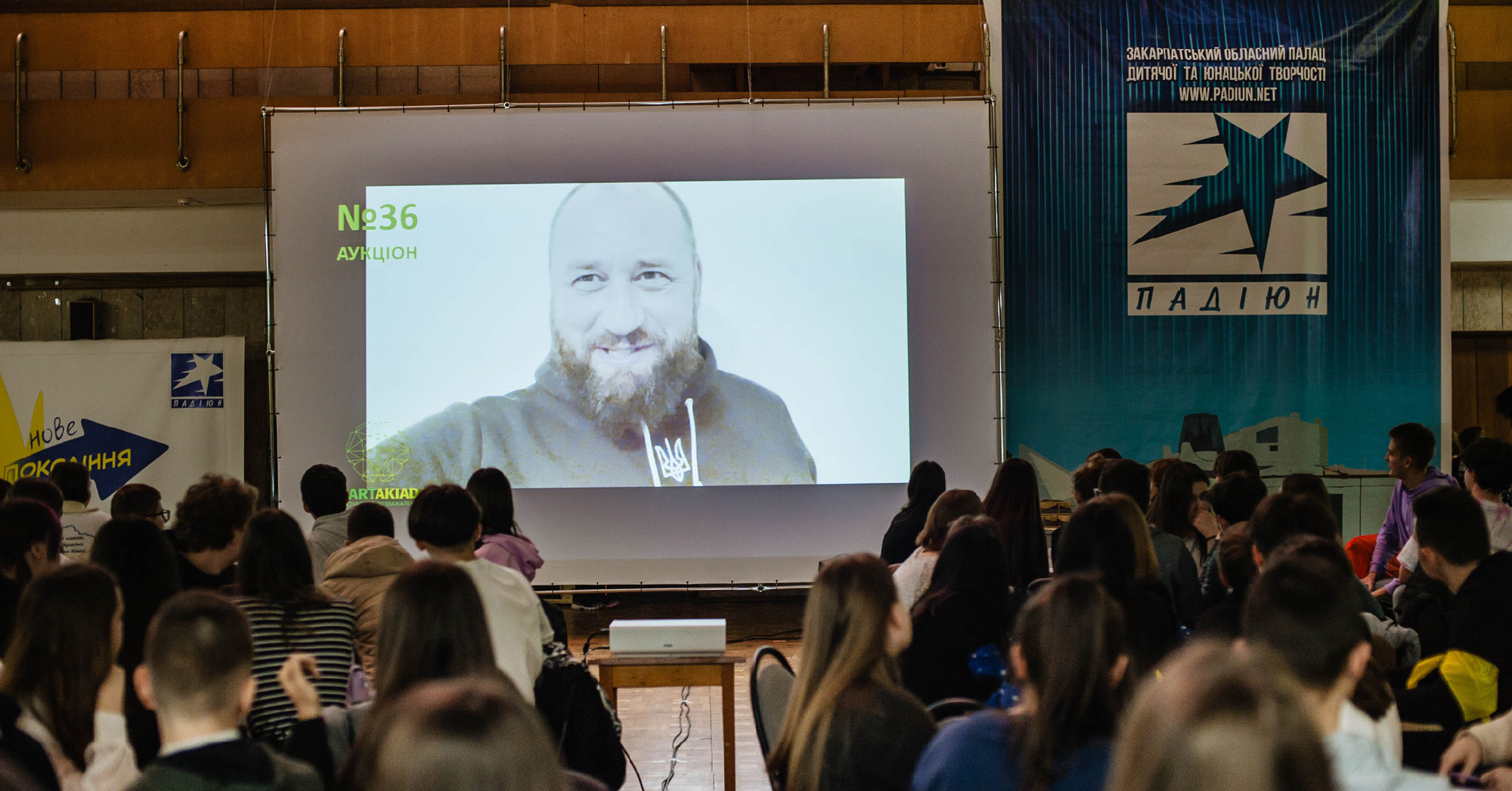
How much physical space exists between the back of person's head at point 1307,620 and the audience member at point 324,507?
3402mm

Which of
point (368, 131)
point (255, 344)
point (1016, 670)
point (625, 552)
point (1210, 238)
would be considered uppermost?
point (368, 131)

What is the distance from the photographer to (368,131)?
255 inches

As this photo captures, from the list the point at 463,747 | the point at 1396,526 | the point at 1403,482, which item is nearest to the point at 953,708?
the point at 463,747

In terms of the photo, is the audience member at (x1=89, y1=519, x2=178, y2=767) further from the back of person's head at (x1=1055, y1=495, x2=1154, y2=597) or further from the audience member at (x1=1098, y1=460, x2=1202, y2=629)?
the audience member at (x1=1098, y1=460, x2=1202, y2=629)

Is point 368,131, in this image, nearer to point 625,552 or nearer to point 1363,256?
point 625,552

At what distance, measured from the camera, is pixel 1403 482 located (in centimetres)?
495

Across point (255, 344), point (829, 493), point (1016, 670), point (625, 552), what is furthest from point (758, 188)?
point (1016, 670)

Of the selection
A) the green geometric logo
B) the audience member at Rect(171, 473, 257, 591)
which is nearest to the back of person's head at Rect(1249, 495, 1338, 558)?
the audience member at Rect(171, 473, 257, 591)

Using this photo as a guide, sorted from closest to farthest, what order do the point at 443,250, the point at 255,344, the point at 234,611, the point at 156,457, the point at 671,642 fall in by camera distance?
1. the point at 234,611
2. the point at 671,642
3. the point at 443,250
4. the point at 156,457
5. the point at 255,344

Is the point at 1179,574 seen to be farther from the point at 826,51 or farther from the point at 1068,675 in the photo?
the point at 826,51

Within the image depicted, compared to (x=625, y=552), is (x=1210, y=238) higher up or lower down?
higher up

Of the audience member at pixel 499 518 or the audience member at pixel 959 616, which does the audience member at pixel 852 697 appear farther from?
the audience member at pixel 499 518

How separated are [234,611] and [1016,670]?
1256 mm

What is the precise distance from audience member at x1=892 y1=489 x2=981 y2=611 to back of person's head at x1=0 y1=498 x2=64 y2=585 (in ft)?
8.31
